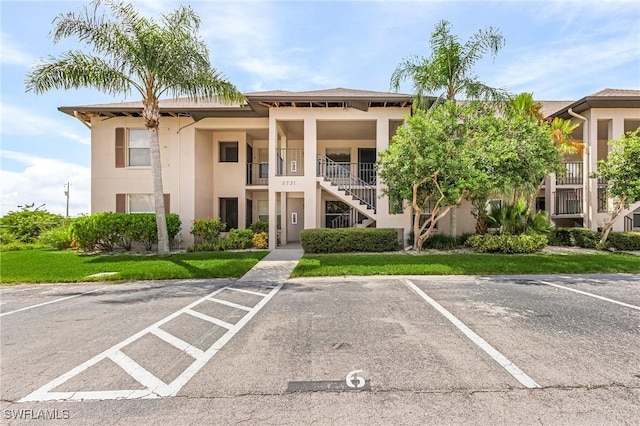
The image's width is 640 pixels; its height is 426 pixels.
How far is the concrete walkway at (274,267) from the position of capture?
9.91 m

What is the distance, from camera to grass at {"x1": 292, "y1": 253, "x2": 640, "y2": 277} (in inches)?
404

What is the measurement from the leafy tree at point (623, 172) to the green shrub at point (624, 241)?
0.81 metres

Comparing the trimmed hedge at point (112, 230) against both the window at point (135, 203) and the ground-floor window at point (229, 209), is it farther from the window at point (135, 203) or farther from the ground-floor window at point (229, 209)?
the ground-floor window at point (229, 209)

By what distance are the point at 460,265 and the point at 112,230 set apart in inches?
556

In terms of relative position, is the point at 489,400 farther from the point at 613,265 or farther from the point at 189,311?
the point at 613,265

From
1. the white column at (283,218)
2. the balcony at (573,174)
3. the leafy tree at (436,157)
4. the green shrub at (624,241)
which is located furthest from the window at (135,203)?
the balcony at (573,174)

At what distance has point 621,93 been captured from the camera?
52.3 feet

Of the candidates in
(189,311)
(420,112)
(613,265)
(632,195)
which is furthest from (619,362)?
(632,195)

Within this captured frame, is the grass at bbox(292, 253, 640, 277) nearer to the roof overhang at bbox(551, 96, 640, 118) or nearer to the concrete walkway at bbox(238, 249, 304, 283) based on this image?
the concrete walkway at bbox(238, 249, 304, 283)

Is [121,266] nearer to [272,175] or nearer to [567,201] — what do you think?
[272,175]

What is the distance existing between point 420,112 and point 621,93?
11.0 meters

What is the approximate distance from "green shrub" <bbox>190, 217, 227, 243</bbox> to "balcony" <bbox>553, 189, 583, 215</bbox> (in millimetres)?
17278

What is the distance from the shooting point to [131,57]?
12.1 metres

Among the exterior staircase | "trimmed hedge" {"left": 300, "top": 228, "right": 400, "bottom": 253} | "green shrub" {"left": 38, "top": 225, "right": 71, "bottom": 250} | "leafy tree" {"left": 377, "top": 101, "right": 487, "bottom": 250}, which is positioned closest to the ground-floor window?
the exterior staircase
